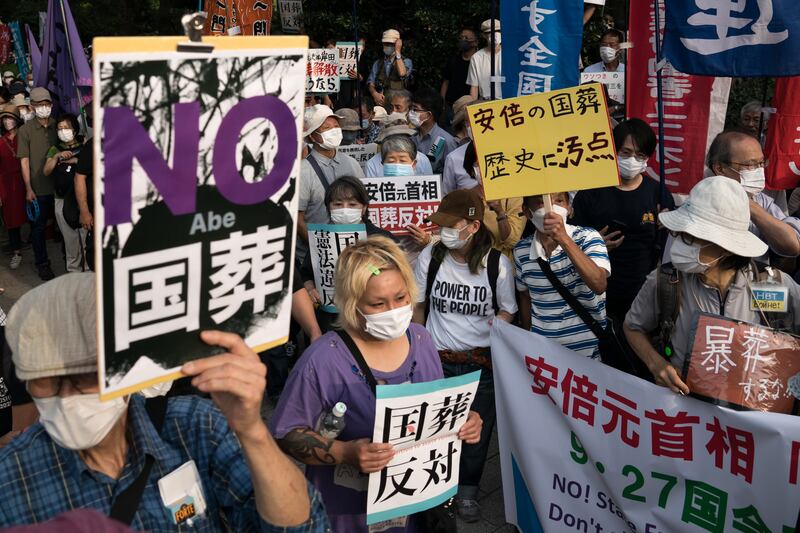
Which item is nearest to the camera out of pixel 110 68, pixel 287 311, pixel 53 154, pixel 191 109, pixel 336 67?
pixel 110 68

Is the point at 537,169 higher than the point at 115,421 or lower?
higher

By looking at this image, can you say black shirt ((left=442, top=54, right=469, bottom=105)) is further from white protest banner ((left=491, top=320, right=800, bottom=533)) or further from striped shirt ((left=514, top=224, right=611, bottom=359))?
white protest banner ((left=491, top=320, right=800, bottom=533))

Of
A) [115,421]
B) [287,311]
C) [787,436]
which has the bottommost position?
[787,436]

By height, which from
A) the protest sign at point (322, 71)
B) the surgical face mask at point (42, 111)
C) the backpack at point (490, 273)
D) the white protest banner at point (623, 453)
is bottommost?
the white protest banner at point (623, 453)

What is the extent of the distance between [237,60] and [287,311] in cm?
61

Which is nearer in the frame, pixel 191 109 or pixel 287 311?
pixel 191 109

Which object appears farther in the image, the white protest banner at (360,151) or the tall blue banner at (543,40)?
the white protest banner at (360,151)

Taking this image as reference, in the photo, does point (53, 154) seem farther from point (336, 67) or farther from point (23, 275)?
point (336, 67)

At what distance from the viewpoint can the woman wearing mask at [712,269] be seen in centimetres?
331

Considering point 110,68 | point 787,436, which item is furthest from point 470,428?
point 110,68

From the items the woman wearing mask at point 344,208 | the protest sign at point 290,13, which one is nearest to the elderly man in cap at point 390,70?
the protest sign at point 290,13

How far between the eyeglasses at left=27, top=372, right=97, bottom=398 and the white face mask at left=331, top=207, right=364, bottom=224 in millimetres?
3530

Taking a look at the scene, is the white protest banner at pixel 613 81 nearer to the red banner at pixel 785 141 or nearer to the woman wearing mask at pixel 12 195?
the red banner at pixel 785 141

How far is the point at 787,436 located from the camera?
3.05 metres
